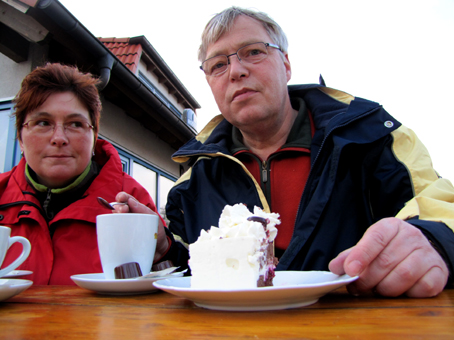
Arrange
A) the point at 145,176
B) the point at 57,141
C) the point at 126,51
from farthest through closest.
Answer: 1. the point at 126,51
2. the point at 145,176
3. the point at 57,141

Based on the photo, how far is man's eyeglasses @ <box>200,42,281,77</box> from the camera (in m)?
1.96

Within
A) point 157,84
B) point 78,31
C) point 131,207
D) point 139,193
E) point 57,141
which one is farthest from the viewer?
point 157,84

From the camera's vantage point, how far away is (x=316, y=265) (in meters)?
1.57

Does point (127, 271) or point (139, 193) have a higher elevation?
point (139, 193)

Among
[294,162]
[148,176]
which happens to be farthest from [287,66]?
[148,176]

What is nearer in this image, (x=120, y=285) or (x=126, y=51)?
Result: (x=120, y=285)

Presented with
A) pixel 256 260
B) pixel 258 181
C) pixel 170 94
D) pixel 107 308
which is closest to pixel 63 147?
pixel 258 181

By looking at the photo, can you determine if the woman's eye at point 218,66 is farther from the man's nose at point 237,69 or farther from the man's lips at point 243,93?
the man's lips at point 243,93

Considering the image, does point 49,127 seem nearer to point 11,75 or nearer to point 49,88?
point 49,88

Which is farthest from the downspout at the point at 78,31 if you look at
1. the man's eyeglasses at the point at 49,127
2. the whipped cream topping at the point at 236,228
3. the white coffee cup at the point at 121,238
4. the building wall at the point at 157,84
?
the building wall at the point at 157,84

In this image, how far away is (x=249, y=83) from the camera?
1886 millimetres

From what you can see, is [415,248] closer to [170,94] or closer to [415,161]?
[415,161]

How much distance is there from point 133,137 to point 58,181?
3691 millimetres

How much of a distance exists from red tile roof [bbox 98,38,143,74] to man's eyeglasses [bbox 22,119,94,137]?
203 inches
